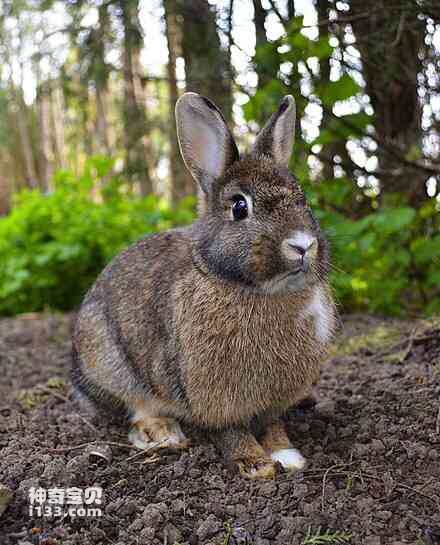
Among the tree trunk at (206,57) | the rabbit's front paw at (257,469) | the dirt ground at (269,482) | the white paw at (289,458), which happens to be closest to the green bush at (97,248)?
the tree trunk at (206,57)

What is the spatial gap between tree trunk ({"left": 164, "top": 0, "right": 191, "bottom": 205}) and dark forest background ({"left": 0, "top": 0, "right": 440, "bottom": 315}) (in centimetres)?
3

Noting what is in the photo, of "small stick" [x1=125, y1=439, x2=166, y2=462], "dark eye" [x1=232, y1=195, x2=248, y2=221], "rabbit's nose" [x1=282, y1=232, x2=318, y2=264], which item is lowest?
"small stick" [x1=125, y1=439, x2=166, y2=462]

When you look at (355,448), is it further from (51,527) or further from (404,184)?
(404,184)

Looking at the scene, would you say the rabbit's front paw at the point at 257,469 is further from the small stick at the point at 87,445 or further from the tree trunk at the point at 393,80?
the tree trunk at the point at 393,80

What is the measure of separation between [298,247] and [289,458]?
36.7 inches

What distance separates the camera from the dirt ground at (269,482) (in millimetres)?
2117

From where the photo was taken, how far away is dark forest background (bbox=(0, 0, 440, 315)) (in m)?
3.98

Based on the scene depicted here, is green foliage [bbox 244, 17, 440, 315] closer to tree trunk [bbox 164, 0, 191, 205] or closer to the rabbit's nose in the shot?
the rabbit's nose

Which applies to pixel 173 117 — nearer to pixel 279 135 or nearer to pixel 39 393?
pixel 39 393

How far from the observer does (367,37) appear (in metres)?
3.71

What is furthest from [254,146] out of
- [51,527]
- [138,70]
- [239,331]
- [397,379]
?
[138,70]

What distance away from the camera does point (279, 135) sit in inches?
106

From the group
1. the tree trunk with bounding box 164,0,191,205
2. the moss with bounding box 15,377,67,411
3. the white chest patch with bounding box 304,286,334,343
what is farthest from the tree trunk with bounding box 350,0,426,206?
the moss with bounding box 15,377,67,411

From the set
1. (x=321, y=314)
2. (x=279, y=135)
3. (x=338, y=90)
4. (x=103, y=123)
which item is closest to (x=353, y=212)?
(x=338, y=90)
